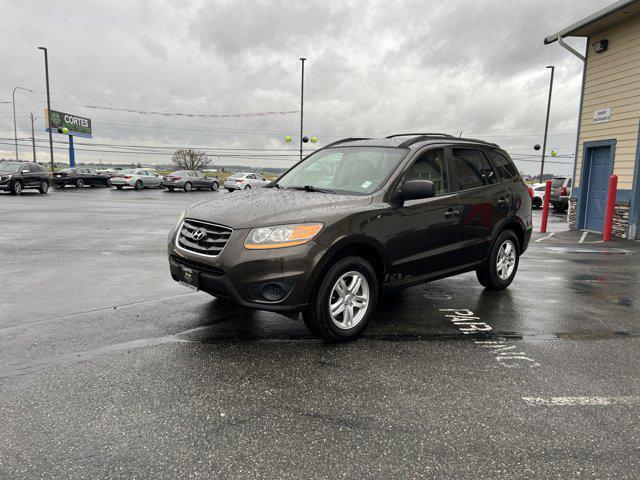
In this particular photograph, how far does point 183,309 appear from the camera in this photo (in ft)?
16.9

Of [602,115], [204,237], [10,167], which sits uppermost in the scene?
[602,115]

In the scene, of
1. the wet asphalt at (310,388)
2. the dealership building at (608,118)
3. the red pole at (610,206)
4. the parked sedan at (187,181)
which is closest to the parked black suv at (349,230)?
the wet asphalt at (310,388)

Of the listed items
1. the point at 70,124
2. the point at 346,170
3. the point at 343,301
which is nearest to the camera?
the point at 343,301

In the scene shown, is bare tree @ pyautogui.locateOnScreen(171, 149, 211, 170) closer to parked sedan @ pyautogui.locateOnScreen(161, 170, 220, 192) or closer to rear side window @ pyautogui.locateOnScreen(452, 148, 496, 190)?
parked sedan @ pyautogui.locateOnScreen(161, 170, 220, 192)

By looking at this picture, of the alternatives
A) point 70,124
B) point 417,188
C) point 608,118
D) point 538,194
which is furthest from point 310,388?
point 70,124

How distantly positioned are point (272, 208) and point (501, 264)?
3515mm

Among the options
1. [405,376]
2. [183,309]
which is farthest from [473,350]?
[183,309]

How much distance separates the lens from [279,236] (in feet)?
12.7

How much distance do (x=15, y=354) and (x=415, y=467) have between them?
3230 millimetres

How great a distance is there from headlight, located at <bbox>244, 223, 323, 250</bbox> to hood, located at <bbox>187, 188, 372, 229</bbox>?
0.17 feet

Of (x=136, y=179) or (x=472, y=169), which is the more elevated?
(x=472, y=169)

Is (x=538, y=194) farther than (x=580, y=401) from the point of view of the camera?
Yes

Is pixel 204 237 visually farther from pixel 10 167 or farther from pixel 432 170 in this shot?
pixel 10 167

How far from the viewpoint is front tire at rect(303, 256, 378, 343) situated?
402 centimetres
